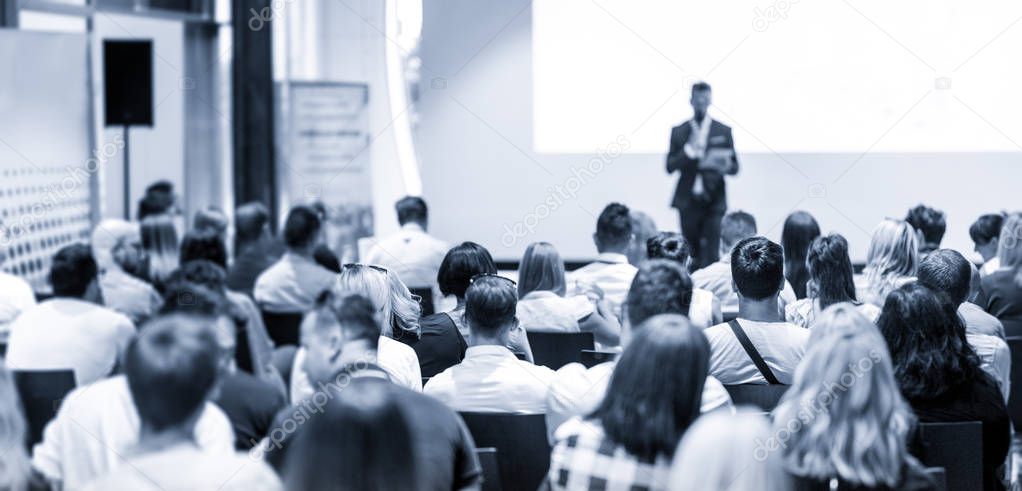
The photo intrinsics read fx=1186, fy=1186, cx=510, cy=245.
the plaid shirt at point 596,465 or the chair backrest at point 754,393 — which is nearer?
the plaid shirt at point 596,465

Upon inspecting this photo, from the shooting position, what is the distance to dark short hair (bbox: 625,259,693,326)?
3020 mm

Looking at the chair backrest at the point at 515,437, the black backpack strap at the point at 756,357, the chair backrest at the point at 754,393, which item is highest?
the black backpack strap at the point at 756,357

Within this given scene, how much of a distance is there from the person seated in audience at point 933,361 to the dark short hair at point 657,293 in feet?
2.11

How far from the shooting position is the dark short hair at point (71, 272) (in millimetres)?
4324

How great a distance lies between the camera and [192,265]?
4086 millimetres

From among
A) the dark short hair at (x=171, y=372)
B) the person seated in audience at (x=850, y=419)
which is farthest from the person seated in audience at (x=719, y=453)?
the dark short hair at (x=171, y=372)

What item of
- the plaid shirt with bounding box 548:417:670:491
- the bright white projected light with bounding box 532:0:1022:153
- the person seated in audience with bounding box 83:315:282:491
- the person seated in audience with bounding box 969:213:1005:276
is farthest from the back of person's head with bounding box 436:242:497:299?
the bright white projected light with bounding box 532:0:1022:153

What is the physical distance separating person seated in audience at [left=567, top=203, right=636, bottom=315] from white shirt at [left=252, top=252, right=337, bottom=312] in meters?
1.42

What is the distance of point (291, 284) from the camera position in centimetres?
630

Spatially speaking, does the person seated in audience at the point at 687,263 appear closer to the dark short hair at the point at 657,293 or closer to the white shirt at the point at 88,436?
the dark short hair at the point at 657,293

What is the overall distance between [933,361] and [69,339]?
116 inches

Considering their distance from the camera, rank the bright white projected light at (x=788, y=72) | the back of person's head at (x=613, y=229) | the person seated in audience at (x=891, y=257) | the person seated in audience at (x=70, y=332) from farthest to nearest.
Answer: the bright white projected light at (x=788, y=72), the back of person's head at (x=613, y=229), the person seated in audience at (x=891, y=257), the person seated in audience at (x=70, y=332)

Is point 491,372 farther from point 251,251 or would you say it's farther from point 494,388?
point 251,251

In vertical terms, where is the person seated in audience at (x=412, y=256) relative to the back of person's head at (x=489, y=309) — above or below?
below
